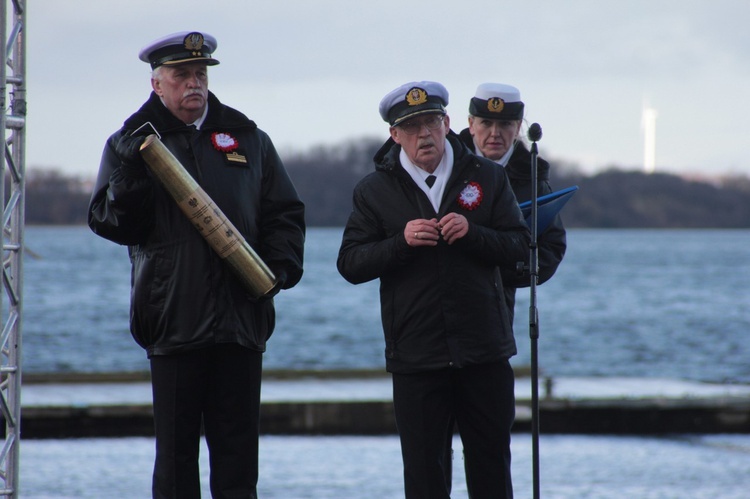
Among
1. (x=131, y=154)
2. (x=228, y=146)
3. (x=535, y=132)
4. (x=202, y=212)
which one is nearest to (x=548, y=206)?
(x=535, y=132)

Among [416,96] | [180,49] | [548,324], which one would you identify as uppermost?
[180,49]

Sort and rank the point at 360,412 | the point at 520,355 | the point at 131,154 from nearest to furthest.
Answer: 1. the point at 131,154
2. the point at 360,412
3. the point at 520,355

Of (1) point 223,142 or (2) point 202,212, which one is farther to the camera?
(1) point 223,142

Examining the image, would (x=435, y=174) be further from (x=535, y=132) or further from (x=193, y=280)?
(x=193, y=280)

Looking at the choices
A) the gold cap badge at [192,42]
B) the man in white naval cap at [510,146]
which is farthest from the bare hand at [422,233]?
the gold cap badge at [192,42]

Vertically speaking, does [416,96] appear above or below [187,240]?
above

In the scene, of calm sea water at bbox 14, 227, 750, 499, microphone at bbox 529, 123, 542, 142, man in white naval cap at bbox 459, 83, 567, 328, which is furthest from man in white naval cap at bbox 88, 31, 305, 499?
calm sea water at bbox 14, 227, 750, 499

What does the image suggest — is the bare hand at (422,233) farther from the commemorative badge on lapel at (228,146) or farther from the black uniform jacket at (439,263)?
the commemorative badge on lapel at (228,146)

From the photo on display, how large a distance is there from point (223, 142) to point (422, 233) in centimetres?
91

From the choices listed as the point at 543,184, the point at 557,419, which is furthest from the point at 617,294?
the point at 543,184

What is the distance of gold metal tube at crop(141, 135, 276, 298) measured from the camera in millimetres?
4500

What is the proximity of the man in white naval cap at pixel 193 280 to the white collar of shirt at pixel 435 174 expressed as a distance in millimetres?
557

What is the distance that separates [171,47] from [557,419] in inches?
256

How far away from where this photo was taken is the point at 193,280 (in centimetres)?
464
